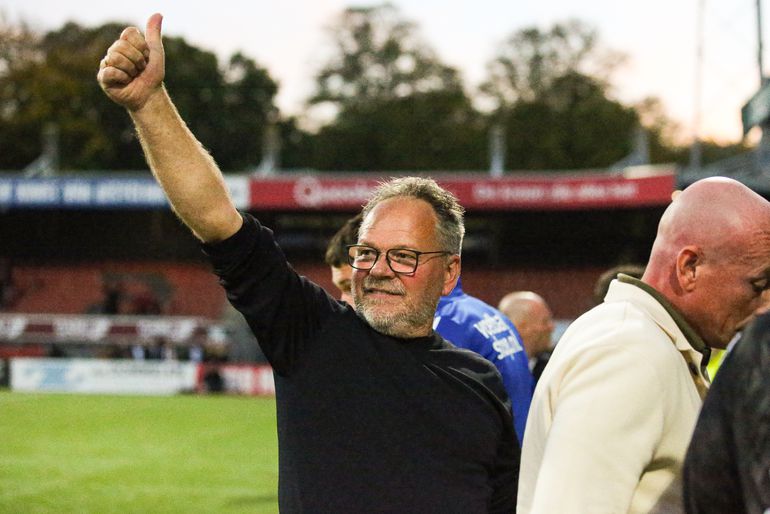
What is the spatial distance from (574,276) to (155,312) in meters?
13.1

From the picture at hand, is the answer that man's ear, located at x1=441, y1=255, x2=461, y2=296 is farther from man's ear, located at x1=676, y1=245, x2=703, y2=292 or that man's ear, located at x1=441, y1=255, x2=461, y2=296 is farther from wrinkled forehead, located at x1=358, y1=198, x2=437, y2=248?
man's ear, located at x1=676, y1=245, x2=703, y2=292

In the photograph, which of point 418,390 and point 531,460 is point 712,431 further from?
point 418,390

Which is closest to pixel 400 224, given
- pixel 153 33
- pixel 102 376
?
pixel 153 33

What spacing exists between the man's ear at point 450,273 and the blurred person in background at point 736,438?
151cm

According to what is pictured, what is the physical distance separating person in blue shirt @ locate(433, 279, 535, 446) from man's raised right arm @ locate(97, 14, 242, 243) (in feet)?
6.26

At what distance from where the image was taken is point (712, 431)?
1429 mm

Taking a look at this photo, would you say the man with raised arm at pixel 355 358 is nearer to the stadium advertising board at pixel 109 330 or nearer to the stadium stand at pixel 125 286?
the stadium advertising board at pixel 109 330

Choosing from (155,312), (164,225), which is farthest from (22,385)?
(164,225)

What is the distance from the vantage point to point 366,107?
5425 cm

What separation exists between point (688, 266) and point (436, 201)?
39.1 inches

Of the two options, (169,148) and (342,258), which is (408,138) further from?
(169,148)

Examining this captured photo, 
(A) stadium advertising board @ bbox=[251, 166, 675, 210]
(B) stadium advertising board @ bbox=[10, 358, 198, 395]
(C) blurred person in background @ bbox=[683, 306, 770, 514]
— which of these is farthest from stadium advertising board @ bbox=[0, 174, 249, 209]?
(C) blurred person in background @ bbox=[683, 306, 770, 514]

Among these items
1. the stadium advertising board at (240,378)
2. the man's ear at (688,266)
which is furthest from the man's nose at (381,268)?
the stadium advertising board at (240,378)

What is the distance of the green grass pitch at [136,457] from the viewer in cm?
968
